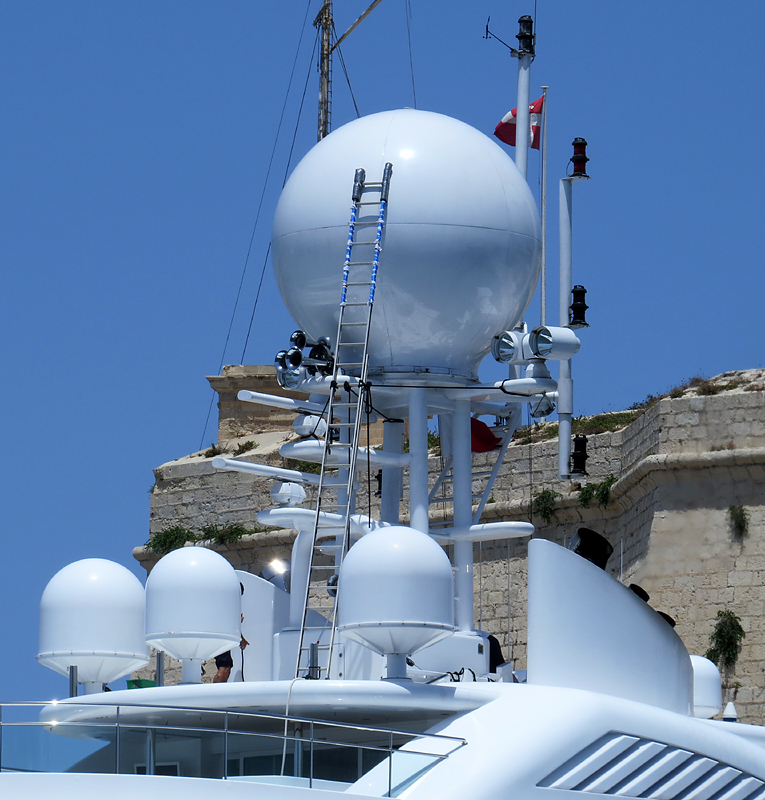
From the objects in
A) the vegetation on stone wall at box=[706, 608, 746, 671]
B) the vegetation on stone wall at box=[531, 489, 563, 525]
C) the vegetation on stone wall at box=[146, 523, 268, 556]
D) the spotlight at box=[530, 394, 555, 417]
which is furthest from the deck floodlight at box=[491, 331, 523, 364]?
the vegetation on stone wall at box=[146, 523, 268, 556]

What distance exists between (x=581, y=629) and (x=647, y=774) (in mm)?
1350

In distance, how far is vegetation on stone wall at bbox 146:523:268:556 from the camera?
32.5 m

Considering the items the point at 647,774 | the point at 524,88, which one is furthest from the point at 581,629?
the point at 524,88

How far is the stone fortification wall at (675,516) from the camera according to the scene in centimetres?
2444

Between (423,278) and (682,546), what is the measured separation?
12274mm

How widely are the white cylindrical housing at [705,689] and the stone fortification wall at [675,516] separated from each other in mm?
8461

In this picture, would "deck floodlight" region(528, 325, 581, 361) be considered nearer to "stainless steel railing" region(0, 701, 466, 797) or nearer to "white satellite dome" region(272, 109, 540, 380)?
"white satellite dome" region(272, 109, 540, 380)

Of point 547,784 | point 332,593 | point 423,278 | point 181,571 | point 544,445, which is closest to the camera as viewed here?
point 547,784

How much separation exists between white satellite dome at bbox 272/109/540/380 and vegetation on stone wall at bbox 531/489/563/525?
12.7m

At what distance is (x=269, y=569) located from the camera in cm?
1678

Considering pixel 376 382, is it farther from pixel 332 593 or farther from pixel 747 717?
pixel 747 717

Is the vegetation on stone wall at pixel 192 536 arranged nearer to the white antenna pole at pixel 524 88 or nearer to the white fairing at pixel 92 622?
the white antenna pole at pixel 524 88

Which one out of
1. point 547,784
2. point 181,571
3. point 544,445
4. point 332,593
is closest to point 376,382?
point 332,593

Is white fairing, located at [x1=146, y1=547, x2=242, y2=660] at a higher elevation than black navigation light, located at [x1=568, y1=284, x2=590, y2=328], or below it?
below
